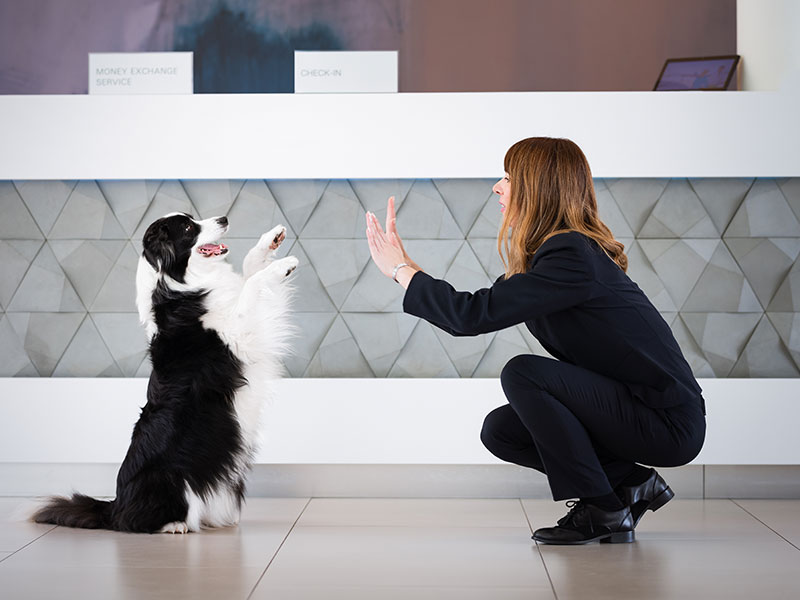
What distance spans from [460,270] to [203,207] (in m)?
0.97

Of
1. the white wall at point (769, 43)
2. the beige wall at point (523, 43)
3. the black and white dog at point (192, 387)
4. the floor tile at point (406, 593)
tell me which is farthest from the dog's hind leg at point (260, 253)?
the white wall at point (769, 43)

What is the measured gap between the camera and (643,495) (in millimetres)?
2398

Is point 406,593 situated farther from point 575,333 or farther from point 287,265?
point 287,265

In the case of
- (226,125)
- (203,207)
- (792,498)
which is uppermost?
(226,125)

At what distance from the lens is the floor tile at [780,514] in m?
2.54

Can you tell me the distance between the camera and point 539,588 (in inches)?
75.6

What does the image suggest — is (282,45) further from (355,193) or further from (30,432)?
(30,432)

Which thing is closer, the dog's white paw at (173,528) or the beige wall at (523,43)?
the dog's white paw at (173,528)

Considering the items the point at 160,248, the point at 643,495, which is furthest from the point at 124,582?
the point at 643,495

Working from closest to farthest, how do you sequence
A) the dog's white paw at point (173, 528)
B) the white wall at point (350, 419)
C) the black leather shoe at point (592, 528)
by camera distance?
the black leather shoe at point (592, 528), the dog's white paw at point (173, 528), the white wall at point (350, 419)

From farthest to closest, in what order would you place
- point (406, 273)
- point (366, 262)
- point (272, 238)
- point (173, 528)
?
point (366, 262), point (272, 238), point (173, 528), point (406, 273)

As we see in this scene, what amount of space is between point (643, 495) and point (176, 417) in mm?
1322

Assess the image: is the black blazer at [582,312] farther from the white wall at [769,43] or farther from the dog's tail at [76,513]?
the white wall at [769,43]

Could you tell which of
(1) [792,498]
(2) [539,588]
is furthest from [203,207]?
(1) [792,498]
